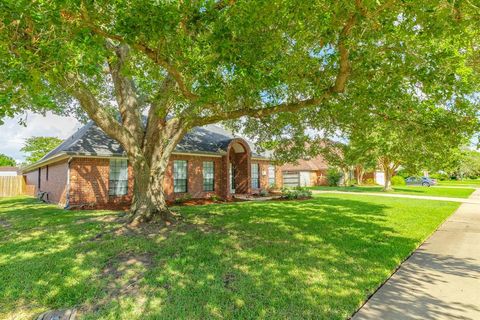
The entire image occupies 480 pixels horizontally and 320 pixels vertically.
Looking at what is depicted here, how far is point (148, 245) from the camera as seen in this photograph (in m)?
6.82

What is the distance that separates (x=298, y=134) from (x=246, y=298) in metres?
9.25

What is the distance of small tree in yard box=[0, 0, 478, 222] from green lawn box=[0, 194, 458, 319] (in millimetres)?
2992

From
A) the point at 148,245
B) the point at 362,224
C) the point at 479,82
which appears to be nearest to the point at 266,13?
the point at 148,245

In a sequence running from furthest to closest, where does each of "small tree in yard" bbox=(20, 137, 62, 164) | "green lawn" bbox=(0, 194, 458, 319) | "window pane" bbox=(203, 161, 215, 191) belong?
"small tree in yard" bbox=(20, 137, 62, 164) → "window pane" bbox=(203, 161, 215, 191) → "green lawn" bbox=(0, 194, 458, 319)

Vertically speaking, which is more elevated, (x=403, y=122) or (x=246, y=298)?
(x=403, y=122)

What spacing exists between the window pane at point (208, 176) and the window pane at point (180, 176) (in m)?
1.42

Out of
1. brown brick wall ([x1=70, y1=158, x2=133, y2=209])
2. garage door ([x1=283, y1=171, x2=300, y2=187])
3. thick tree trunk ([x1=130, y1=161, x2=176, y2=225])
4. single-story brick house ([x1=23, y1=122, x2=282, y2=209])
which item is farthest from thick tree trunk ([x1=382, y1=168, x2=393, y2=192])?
thick tree trunk ([x1=130, y1=161, x2=176, y2=225])

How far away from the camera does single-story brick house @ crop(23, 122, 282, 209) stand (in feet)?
44.4

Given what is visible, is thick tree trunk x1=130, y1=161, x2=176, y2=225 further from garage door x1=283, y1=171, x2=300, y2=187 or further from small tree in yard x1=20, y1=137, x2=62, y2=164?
small tree in yard x1=20, y1=137, x2=62, y2=164

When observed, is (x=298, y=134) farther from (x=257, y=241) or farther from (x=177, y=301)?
(x=177, y=301)

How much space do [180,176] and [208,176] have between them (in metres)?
2.06

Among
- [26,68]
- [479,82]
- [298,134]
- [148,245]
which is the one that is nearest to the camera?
[26,68]

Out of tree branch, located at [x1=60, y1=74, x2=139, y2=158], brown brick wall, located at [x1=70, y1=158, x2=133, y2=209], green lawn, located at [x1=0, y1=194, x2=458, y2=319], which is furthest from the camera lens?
brown brick wall, located at [x1=70, y1=158, x2=133, y2=209]

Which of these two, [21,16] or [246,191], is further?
[246,191]
